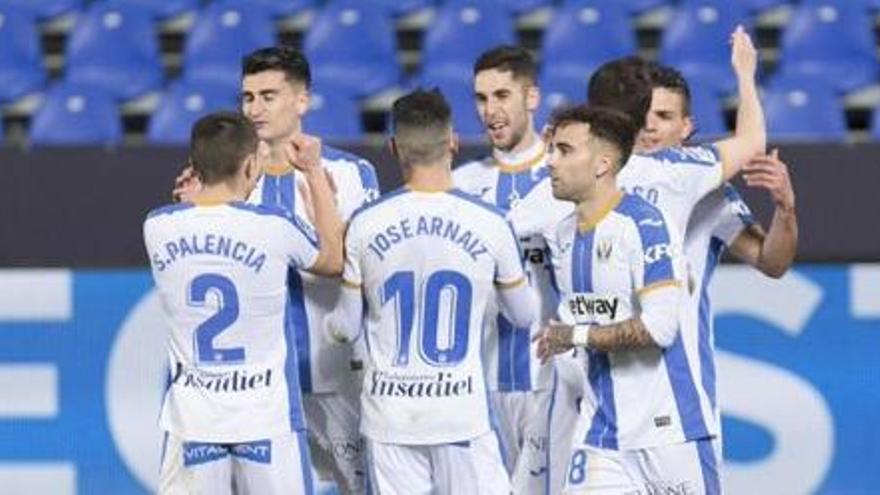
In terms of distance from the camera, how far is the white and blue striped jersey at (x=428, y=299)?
318 inches

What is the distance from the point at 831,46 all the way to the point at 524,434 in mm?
5246

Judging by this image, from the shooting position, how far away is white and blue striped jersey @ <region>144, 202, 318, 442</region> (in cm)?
792

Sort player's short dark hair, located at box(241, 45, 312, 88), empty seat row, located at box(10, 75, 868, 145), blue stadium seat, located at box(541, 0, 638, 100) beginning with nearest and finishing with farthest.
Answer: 1. player's short dark hair, located at box(241, 45, 312, 88)
2. empty seat row, located at box(10, 75, 868, 145)
3. blue stadium seat, located at box(541, 0, 638, 100)

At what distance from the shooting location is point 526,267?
29.8 ft

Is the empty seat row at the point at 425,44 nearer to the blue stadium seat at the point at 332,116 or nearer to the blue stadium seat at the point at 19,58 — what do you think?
the blue stadium seat at the point at 19,58

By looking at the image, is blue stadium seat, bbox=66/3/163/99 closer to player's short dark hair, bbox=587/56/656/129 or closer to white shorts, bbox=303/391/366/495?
white shorts, bbox=303/391/366/495

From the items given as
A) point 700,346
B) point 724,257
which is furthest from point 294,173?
point 724,257

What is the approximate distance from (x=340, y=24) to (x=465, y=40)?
738 mm

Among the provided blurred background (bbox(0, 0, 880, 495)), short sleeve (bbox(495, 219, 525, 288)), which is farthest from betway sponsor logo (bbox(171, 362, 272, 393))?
blurred background (bbox(0, 0, 880, 495))

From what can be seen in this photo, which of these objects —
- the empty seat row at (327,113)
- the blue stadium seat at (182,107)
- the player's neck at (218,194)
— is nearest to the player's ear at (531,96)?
the player's neck at (218,194)

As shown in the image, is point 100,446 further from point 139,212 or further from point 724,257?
point 724,257

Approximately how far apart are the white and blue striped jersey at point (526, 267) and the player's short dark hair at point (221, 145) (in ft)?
4.60

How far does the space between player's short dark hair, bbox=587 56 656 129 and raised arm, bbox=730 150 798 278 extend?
440mm

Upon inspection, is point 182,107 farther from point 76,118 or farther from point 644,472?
point 644,472
